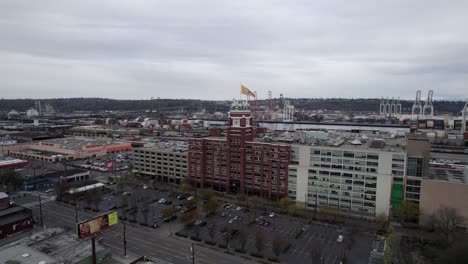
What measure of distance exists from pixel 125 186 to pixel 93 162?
19.7 metres

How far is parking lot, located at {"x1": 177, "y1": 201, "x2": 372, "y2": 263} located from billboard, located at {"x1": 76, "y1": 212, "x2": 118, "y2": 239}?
29.9 feet

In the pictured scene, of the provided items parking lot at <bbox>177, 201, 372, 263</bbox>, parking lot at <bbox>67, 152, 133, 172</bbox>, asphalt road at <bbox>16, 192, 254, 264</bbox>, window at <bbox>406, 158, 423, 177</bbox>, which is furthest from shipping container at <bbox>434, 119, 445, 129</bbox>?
asphalt road at <bbox>16, 192, 254, 264</bbox>

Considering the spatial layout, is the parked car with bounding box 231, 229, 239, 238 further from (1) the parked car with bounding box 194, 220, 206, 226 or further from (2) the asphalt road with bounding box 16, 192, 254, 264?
(1) the parked car with bounding box 194, 220, 206, 226

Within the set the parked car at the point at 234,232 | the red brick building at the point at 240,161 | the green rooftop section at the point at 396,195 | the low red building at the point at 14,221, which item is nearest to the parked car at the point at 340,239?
the parked car at the point at 234,232

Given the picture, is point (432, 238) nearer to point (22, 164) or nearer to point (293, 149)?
point (293, 149)

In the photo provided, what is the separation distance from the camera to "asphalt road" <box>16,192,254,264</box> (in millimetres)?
22844

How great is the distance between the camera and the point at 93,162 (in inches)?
2275

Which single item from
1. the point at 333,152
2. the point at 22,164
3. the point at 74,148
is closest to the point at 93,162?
the point at 74,148

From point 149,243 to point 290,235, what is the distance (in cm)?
1284

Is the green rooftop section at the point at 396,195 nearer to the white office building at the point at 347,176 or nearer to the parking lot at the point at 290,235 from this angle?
the white office building at the point at 347,176

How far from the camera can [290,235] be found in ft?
88.9

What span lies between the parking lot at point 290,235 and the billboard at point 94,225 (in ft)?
29.9

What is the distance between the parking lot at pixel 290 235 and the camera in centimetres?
2355

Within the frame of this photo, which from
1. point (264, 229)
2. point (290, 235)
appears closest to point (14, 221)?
point (264, 229)
